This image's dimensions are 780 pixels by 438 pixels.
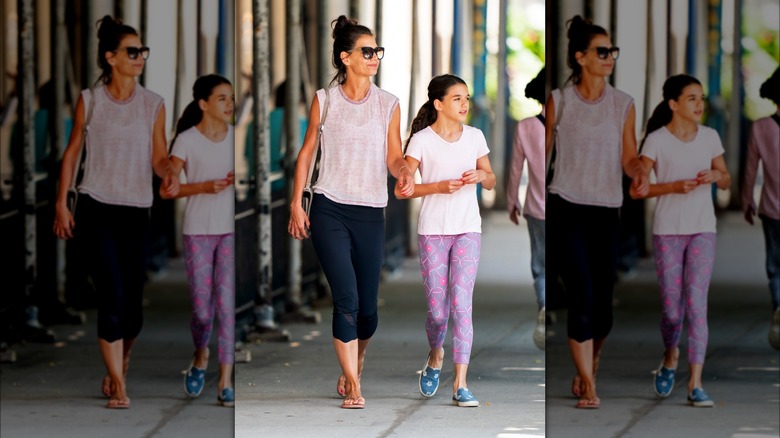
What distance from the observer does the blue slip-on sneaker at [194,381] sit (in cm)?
748

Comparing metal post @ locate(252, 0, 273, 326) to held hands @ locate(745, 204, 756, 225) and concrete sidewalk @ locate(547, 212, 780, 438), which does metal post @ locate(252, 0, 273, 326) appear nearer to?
concrete sidewalk @ locate(547, 212, 780, 438)

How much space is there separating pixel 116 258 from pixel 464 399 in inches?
68.5

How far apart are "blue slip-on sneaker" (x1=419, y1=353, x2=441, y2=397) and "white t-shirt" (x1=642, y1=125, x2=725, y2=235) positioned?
3.73 feet

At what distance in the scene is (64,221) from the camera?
24.6 feet

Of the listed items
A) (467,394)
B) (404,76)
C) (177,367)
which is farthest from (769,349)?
(177,367)

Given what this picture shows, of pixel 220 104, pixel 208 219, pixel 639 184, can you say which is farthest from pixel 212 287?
pixel 639 184

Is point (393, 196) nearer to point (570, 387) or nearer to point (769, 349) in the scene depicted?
point (570, 387)

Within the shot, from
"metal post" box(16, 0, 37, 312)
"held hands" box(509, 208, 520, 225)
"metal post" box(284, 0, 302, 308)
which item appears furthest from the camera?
"metal post" box(16, 0, 37, 312)

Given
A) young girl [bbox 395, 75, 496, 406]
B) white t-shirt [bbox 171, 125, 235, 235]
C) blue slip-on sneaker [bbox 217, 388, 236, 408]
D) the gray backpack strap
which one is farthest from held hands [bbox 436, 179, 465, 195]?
the gray backpack strap

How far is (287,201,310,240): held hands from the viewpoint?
6914 mm

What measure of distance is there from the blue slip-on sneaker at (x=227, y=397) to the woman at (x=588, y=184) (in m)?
1.53

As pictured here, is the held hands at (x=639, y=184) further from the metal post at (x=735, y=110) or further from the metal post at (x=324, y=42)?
the metal post at (x=324, y=42)

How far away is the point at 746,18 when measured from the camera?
7.10m

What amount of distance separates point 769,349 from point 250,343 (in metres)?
2.29
